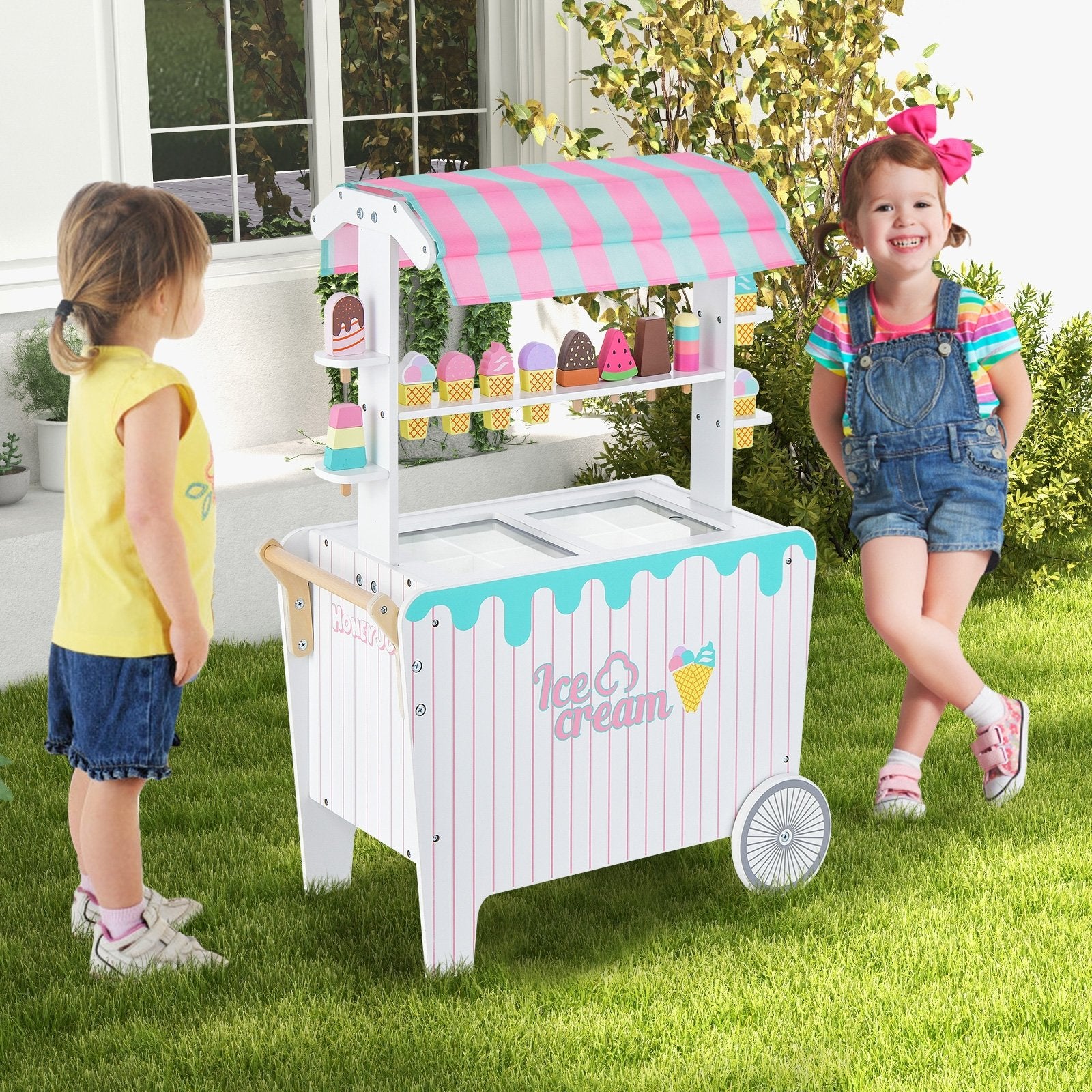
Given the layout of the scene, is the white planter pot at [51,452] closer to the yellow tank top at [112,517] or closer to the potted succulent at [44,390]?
the potted succulent at [44,390]

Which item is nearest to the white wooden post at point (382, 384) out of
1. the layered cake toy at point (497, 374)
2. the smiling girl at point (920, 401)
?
the layered cake toy at point (497, 374)

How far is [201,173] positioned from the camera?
5820 mm

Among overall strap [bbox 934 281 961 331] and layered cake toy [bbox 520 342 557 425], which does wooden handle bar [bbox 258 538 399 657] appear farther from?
overall strap [bbox 934 281 961 331]

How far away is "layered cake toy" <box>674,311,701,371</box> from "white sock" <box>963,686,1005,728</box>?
1077 mm

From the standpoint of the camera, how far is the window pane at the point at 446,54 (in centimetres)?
628

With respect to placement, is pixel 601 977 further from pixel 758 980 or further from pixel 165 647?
pixel 165 647

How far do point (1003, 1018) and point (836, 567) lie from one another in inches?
110

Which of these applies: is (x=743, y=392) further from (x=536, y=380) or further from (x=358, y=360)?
(x=358, y=360)

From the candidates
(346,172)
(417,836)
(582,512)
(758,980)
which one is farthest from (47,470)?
(758,980)

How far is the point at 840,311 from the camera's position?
369cm

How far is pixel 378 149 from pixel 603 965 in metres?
3.91

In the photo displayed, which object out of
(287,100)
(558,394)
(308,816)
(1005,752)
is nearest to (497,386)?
(558,394)

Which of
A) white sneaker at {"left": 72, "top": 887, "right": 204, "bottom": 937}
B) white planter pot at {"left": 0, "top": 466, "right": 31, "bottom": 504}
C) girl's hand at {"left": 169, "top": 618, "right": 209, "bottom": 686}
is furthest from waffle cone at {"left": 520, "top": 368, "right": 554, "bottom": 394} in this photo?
white planter pot at {"left": 0, "top": 466, "right": 31, "bottom": 504}

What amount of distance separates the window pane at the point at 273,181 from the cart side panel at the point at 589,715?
10.8 ft
